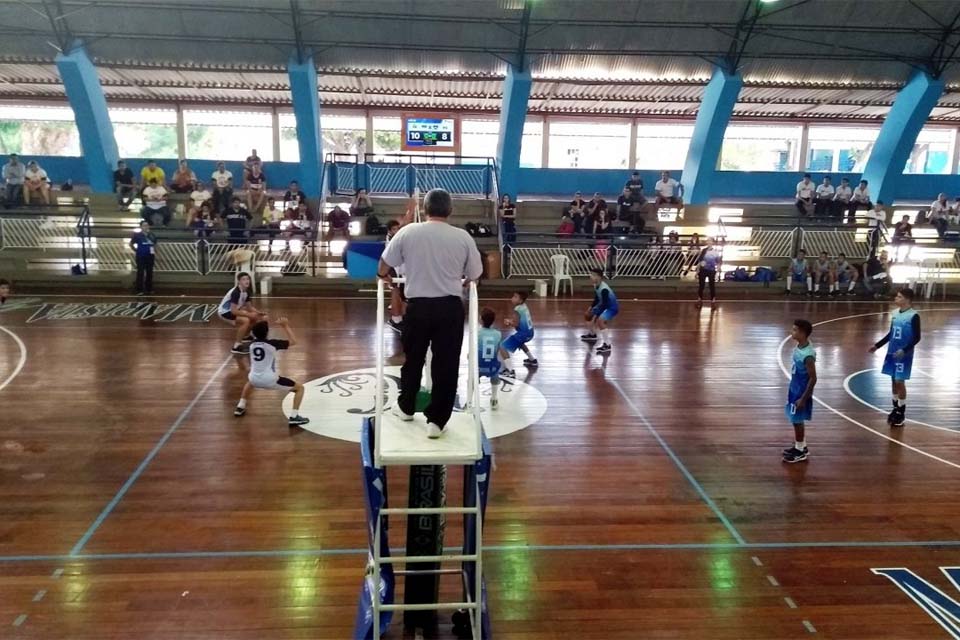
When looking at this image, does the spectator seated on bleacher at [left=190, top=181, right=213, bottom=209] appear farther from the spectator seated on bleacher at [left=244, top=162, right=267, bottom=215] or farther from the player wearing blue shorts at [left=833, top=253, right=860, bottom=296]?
the player wearing blue shorts at [left=833, top=253, right=860, bottom=296]

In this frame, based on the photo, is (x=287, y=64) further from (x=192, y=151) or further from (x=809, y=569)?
(x=809, y=569)

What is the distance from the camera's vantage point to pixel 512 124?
21906mm

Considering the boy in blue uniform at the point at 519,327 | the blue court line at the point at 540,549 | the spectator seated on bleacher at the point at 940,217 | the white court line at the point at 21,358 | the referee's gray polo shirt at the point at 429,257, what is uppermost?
the spectator seated on bleacher at the point at 940,217

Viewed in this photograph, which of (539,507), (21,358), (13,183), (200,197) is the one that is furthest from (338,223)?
(539,507)

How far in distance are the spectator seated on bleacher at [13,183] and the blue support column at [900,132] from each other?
92.1ft

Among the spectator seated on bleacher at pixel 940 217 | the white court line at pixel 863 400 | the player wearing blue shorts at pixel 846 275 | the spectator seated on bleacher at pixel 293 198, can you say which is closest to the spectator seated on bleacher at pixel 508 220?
the spectator seated on bleacher at pixel 293 198

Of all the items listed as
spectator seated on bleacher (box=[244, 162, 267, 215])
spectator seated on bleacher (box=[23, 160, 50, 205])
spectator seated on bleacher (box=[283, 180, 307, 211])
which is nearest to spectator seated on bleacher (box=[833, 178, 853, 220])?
spectator seated on bleacher (box=[283, 180, 307, 211])

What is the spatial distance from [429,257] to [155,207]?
1865cm

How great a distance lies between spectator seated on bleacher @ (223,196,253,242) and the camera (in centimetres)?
1912

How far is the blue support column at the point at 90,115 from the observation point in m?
19.7

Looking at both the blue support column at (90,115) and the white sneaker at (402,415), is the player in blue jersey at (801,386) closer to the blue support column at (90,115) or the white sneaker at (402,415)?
the white sneaker at (402,415)

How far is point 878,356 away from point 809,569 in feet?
28.0

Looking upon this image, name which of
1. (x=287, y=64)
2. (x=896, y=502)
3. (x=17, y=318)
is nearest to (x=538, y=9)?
(x=287, y=64)

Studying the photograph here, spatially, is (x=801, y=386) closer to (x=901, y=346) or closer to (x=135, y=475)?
(x=901, y=346)
